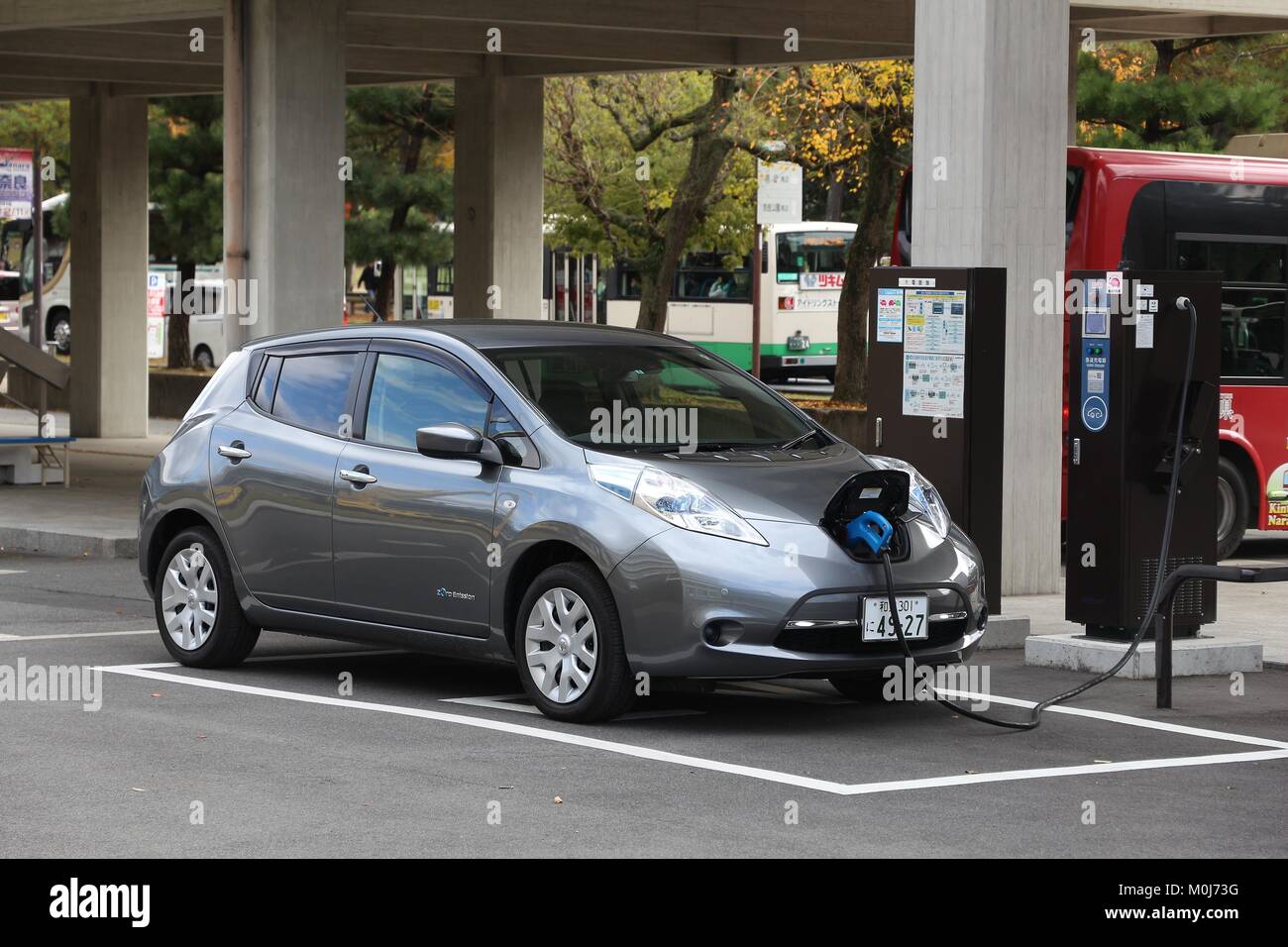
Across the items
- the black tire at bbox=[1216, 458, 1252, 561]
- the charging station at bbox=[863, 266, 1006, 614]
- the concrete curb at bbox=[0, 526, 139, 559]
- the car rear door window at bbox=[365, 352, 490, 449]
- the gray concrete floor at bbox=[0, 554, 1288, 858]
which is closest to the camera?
the gray concrete floor at bbox=[0, 554, 1288, 858]

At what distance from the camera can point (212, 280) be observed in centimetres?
5291

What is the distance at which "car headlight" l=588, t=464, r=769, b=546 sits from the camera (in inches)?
336

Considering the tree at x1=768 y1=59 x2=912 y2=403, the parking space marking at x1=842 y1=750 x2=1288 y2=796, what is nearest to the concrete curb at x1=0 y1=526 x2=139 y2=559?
the parking space marking at x1=842 y1=750 x2=1288 y2=796

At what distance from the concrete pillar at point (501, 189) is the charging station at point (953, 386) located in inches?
579

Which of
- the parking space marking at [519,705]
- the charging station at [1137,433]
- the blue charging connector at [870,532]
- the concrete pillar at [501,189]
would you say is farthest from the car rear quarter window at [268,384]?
the concrete pillar at [501,189]

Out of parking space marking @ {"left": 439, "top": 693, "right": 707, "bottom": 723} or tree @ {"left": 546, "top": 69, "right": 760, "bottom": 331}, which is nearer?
parking space marking @ {"left": 439, "top": 693, "right": 707, "bottom": 723}

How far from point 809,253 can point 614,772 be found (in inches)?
1567

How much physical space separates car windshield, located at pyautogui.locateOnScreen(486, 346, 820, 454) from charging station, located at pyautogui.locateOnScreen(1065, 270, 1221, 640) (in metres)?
1.73

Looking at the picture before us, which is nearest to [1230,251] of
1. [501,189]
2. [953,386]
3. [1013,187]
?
[1013,187]

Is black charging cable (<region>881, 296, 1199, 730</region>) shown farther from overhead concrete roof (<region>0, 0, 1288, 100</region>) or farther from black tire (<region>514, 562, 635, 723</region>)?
overhead concrete roof (<region>0, 0, 1288, 100</region>)

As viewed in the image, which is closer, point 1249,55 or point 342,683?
point 342,683

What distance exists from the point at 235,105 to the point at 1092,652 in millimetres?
9681
